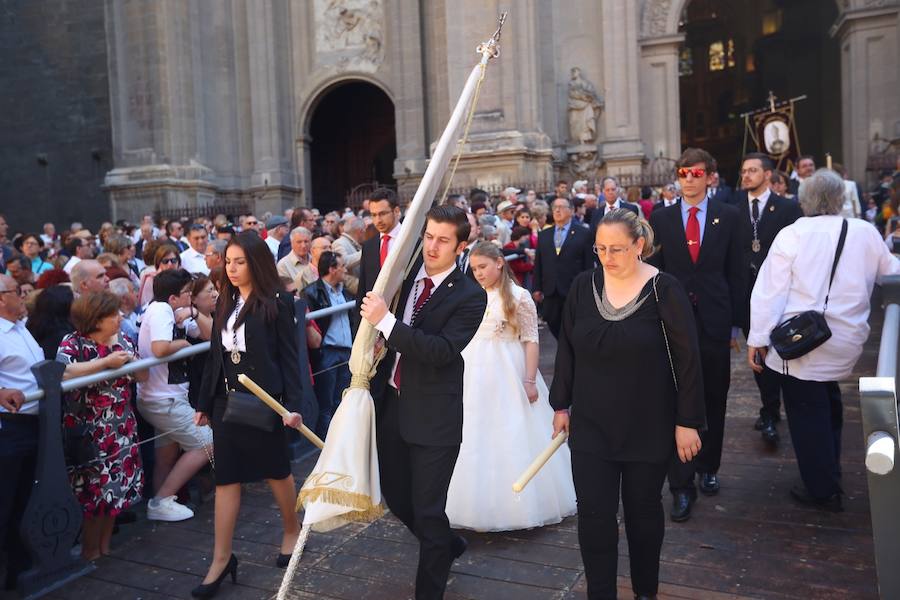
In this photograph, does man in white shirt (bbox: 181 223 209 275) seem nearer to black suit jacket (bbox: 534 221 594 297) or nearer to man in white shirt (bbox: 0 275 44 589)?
black suit jacket (bbox: 534 221 594 297)

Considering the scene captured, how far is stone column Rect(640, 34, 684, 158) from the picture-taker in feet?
67.9

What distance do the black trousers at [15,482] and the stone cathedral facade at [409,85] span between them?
14662 mm

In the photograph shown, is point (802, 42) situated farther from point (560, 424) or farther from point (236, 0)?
point (560, 424)

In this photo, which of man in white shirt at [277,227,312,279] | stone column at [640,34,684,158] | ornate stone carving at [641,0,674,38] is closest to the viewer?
man in white shirt at [277,227,312,279]

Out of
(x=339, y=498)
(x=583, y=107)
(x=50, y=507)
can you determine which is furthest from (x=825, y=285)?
(x=583, y=107)

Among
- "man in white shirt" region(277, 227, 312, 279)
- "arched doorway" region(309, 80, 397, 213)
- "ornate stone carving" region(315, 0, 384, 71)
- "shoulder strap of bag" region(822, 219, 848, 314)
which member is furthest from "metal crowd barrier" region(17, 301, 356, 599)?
"arched doorway" region(309, 80, 397, 213)

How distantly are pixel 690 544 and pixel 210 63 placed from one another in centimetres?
2065

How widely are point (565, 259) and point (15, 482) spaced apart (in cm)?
563

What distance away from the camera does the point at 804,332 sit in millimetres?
4805

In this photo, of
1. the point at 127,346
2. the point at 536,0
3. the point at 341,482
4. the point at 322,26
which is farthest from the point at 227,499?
the point at 322,26

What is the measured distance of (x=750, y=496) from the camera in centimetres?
539

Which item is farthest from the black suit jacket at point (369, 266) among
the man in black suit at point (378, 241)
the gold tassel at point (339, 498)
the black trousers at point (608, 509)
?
the black trousers at point (608, 509)

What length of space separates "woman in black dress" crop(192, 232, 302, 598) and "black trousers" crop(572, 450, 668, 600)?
1.55m

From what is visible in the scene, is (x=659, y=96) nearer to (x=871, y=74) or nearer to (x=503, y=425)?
(x=871, y=74)
